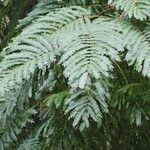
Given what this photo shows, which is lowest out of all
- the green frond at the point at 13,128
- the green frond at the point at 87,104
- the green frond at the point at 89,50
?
the green frond at the point at 13,128

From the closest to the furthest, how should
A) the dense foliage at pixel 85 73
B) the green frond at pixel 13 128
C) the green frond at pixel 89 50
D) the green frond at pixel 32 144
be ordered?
the green frond at pixel 89 50 < the dense foliage at pixel 85 73 < the green frond at pixel 32 144 < the green frond at pixel 13 128

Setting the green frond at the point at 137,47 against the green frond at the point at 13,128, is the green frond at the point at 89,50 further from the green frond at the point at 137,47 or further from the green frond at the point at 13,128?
the green frond at the point at 13,128

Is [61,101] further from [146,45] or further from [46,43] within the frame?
[146,45]

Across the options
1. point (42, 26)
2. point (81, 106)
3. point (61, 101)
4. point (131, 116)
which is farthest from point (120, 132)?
point (42, 26)

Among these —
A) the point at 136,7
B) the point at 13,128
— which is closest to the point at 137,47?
the point at 136,7

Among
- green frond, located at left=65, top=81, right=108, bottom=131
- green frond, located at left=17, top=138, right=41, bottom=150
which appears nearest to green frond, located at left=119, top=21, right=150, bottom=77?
green frond, located at left=65, top=81, right=108, bottom=131

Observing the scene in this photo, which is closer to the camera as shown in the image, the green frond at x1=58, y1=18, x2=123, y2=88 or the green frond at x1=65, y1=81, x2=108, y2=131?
the green frond at x1=58, y1=18, x2=123, y2=88

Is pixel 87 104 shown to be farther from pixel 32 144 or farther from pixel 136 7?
pixel 32 144

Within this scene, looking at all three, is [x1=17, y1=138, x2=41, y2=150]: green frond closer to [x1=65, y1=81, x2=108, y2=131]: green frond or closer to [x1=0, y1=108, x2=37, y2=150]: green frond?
[x1=0, y1=108, x2=37, y2=150]: green frond

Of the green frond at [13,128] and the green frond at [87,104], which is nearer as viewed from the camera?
the green frond at [87,104]

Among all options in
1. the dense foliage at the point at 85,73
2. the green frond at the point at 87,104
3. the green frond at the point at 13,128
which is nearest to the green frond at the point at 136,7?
the dense foliage at the point at 85,73
